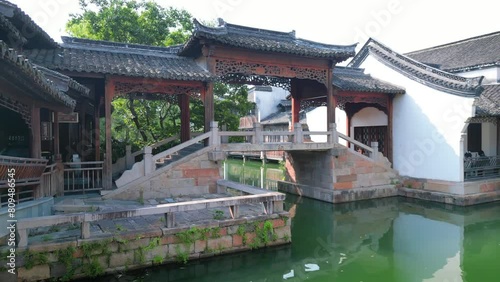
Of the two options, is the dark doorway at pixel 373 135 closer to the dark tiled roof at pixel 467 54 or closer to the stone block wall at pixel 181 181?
the dark tiled roof at pixel 467 54

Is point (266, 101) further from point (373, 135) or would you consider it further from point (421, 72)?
point (421, 72)

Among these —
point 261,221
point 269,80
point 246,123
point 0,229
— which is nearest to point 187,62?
point 269,80

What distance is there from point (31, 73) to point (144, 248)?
301 cm

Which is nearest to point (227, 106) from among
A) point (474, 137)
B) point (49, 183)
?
point (49, 183)

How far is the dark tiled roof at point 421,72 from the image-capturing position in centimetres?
1053

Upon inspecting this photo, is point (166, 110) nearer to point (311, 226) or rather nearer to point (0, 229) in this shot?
point (311, 226)

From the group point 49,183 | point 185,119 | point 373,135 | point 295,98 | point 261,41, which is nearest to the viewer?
point 49,183

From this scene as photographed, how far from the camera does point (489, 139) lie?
1297 cm

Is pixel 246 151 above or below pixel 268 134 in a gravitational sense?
below

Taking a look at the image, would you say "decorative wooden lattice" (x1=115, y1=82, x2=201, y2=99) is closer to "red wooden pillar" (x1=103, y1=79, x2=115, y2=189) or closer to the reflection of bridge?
"red wooden pillar" (x1=103, y1=79, x2=115, y2=189)

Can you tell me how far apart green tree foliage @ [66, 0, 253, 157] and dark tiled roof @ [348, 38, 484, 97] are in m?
5.74

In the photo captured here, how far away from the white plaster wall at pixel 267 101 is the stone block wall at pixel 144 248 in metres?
22.9

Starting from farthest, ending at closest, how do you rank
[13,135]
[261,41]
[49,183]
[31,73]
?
[261,41]
[13,135]
[49,183]
[31,73]

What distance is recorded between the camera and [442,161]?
37.0ft
